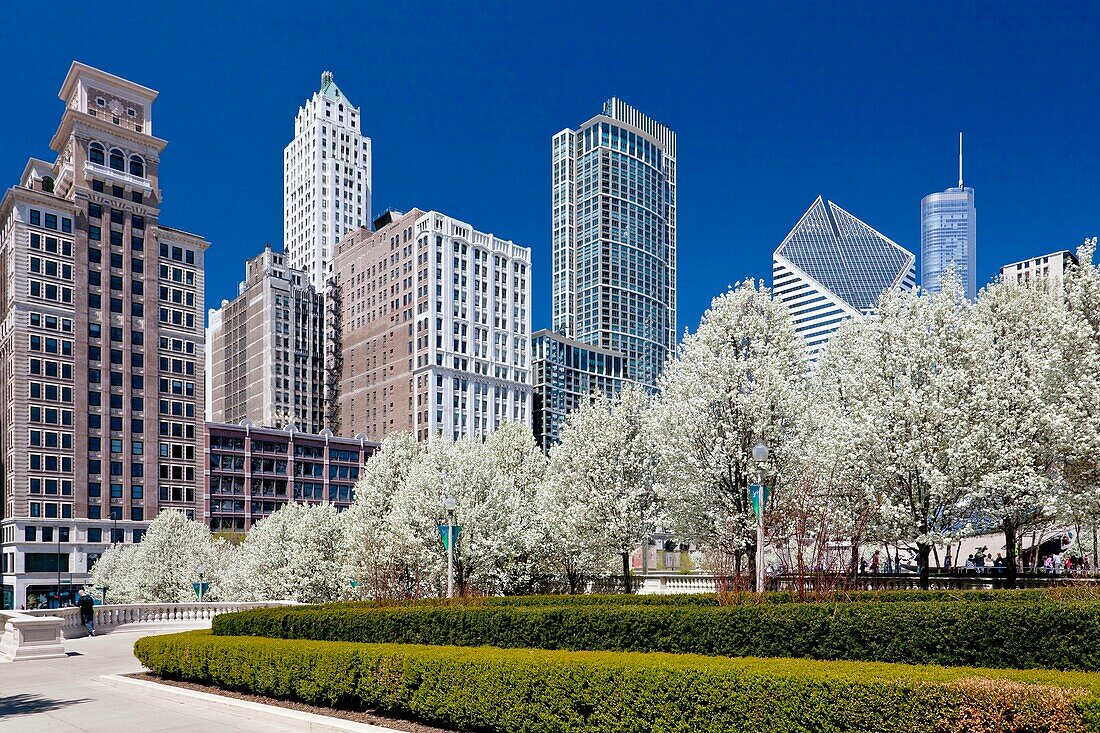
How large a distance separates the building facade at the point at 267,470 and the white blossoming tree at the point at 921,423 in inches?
4051

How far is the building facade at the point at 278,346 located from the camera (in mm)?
176250

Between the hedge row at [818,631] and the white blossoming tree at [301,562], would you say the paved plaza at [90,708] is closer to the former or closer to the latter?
the hedge row at [818,631]

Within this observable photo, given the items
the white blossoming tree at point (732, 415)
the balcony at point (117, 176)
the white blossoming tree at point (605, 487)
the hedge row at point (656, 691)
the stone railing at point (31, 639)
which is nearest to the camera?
the hedge row at point (656, 691)

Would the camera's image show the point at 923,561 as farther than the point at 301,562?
No

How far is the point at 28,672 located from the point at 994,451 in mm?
28627

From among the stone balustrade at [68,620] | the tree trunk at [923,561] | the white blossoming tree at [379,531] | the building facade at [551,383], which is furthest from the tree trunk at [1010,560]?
the building facade at [551,383]

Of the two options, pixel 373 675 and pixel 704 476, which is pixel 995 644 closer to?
pixel 373 675

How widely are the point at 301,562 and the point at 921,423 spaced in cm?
3424

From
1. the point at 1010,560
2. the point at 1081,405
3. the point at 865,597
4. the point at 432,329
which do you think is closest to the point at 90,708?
the point at 865,597

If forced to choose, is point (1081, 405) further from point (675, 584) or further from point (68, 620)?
point (68, 620)

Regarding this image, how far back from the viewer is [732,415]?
27.3m

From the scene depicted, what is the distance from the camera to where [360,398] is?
534 ft

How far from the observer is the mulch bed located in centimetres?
1386

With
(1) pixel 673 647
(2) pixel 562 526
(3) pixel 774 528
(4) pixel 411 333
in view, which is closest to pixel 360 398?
(4) pixel 411 333
